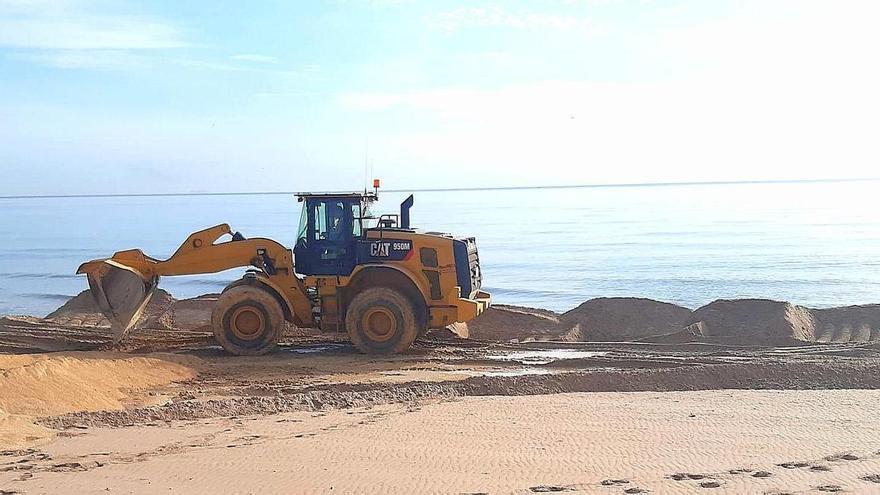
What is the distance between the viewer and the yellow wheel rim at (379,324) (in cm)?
1377

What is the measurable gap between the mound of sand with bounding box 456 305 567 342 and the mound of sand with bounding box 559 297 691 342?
37 cm

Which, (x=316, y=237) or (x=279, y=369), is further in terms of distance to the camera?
(x=316, y=237)

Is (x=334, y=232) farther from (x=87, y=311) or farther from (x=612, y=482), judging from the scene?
(x=87, y=311)

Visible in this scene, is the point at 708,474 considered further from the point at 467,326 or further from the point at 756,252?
the point at 756,252

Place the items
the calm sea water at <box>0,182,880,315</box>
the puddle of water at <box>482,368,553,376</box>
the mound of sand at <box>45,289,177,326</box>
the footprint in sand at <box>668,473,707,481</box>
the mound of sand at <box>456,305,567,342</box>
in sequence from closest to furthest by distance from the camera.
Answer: the footprint in sand at <box>668,473,707,481</box>
the puddle of water at <box>482,368,553,376</box>
the mound of sand at <box>456,305,567,342</box>
the mound of sand at <box>45,289,177,326</box>
the calm sea water at <box>0,182,880,315</box>

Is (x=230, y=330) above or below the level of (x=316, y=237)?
below

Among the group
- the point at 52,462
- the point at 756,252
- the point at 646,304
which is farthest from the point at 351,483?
the point at 756,252

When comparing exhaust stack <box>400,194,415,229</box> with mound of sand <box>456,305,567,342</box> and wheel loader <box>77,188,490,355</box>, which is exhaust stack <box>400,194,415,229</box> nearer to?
wheel loader <box>77,188,490,355</box>

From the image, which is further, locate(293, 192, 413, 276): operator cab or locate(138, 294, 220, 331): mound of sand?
locate(138, 294, 220, 331): mound of sand

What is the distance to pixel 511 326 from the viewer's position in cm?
1761

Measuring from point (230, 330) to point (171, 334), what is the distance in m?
2.90

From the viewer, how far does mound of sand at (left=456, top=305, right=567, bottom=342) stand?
1675cm

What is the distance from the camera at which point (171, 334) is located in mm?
16484

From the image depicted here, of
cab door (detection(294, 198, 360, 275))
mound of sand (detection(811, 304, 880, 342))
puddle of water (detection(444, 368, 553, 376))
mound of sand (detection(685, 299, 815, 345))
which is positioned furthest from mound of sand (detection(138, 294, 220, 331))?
mound of sand (detection(811, 304, 880, 342))
